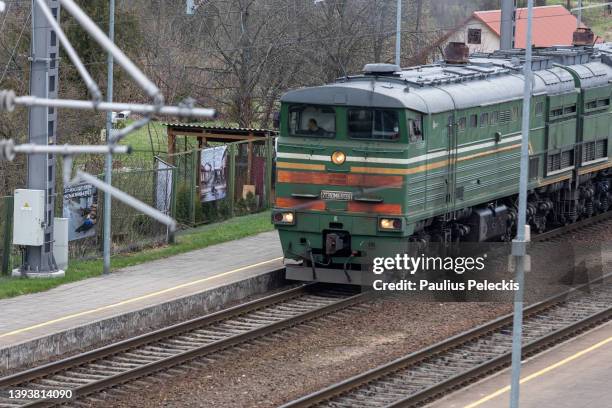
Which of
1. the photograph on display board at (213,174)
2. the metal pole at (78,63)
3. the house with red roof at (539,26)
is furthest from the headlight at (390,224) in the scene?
the house with red roof at (539,26)

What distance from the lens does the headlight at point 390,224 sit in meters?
20.6

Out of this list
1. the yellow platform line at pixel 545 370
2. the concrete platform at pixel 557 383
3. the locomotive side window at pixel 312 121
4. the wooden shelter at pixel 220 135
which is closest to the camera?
the concrete platform at pixel 557 383

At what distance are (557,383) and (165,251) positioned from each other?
11.0 meters

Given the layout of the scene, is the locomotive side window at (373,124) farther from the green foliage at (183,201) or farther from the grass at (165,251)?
the green foliage at (183,201)

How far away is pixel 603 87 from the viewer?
1138 inches

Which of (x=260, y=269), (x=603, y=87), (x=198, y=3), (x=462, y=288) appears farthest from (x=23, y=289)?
(x=198, y=3)

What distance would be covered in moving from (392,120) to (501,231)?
532 centimetres

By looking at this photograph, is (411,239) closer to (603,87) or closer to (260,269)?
(260,269)

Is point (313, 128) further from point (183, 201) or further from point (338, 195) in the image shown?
point (183, 201)

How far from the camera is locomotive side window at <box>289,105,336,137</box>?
2117cm

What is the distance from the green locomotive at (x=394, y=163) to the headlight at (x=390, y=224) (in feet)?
0.06

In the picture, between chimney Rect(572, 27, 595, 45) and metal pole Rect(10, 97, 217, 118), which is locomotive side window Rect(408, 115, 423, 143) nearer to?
chimney Rect(572, 27, 595, 45)

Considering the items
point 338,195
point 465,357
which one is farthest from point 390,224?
point 465,357

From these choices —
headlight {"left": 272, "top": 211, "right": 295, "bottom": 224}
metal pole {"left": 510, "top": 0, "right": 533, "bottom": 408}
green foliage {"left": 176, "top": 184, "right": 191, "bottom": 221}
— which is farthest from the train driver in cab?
green foliage {"left": 176, "top": 184, "right": 191, "bottom": 221}
